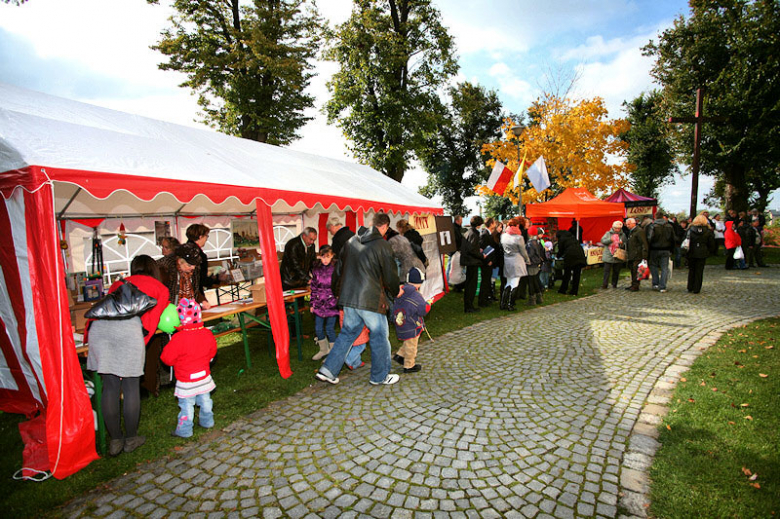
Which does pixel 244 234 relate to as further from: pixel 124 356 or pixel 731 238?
pixel 731 238

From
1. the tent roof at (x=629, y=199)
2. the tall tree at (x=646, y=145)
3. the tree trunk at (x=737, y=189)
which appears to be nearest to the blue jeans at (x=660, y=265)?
the tent roof at (x=629, y=199)

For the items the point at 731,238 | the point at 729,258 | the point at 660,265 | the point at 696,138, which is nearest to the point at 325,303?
the point at 660,265

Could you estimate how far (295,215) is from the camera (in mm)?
9445

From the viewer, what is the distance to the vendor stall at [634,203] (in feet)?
55.6

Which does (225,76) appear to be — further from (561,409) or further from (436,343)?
(561,409)

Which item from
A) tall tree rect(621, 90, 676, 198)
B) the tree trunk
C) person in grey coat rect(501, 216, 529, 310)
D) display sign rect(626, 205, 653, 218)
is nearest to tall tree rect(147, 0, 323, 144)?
person in grey coat rect(501, 216, 529, 310)

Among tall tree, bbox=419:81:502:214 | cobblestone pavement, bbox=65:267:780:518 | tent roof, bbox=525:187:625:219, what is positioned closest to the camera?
cobblestone pavement, bbox=65:267:780:518

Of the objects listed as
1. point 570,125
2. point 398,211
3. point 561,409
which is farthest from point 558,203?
point 561,409

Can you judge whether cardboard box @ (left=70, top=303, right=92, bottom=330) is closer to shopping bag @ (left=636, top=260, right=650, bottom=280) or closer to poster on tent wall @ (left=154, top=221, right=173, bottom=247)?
poster on tent wall @ (left=154, top=221, right=173, bottom=247)

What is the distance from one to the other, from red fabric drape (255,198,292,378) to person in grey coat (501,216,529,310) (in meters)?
5.21

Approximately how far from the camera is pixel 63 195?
5520 mm

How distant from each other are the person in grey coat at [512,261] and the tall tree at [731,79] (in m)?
16.5

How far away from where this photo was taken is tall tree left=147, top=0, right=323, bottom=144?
52.5 feet

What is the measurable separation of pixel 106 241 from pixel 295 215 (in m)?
3.83
